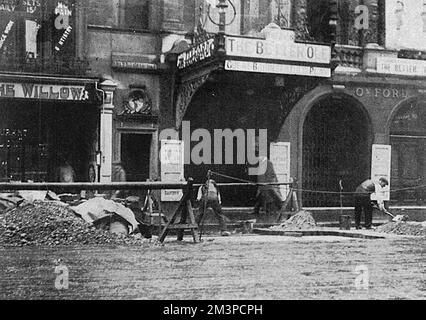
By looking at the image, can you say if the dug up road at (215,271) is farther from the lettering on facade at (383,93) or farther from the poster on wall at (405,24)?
the poster on wall at (405,24)

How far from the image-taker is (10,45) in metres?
18.2

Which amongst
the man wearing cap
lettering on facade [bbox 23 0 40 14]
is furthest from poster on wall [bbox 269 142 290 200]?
lettering on facade [bbox 23 0 40 14]

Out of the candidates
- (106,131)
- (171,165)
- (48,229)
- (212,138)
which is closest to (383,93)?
(212,138)

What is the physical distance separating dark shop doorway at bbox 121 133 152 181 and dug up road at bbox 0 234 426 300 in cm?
619

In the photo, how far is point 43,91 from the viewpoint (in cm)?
1812

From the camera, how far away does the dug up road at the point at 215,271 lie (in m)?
8.62

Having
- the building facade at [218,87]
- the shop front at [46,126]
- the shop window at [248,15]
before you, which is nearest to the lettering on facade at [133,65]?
the building facade at [218,87]

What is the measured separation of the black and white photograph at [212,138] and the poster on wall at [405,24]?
5 centimetres

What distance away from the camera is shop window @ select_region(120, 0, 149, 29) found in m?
19.8

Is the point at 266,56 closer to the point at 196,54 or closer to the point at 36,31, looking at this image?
the point at 196,54

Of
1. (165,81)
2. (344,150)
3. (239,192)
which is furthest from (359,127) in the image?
(165,81)

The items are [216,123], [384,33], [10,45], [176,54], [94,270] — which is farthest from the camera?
[384,33]
